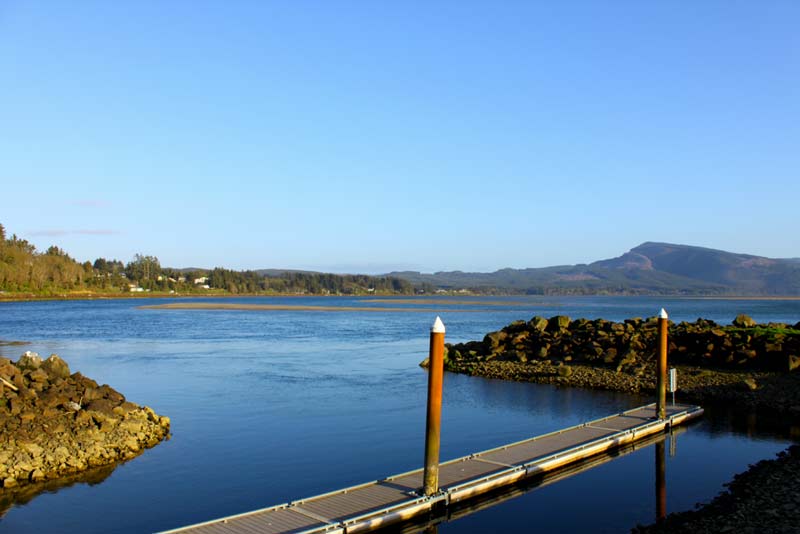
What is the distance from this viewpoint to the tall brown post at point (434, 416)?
38.5ft

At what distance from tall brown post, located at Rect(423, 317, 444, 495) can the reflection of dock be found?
27 cm

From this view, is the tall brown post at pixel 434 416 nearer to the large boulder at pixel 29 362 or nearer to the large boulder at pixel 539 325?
the large boulder at pixel 29 362

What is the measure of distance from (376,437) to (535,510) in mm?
6176

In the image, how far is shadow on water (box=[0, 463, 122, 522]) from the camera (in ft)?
39.9

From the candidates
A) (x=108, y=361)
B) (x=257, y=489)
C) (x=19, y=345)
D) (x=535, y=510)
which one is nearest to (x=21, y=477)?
(x=257, y=489)

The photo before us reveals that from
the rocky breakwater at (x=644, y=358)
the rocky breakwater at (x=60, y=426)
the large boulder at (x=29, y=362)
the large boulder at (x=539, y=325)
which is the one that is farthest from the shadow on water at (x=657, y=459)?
the large boulder at (x=539, y=325)

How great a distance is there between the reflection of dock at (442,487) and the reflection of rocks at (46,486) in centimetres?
424

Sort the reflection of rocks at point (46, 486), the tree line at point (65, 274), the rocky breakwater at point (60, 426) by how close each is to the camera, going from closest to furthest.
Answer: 1. the reflection of rocks at point (46, 486)
2. the rocky breakwater at point (60, 426)
3. the tree line at point (65, 274)

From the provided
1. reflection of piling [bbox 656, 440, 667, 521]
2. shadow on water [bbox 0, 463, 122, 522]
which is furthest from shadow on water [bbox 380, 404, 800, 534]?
shadow on water [bbox 0, 463, 122, 522]

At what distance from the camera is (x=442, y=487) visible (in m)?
12.3

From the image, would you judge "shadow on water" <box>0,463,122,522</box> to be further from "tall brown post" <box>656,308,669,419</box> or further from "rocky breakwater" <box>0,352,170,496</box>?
"tall brown post" <box>656,308,669,419</box>

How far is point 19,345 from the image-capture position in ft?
129

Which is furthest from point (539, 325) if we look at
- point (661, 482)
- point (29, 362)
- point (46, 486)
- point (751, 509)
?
point (46, 486)

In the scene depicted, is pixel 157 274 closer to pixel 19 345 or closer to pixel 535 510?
pixel 19 345
